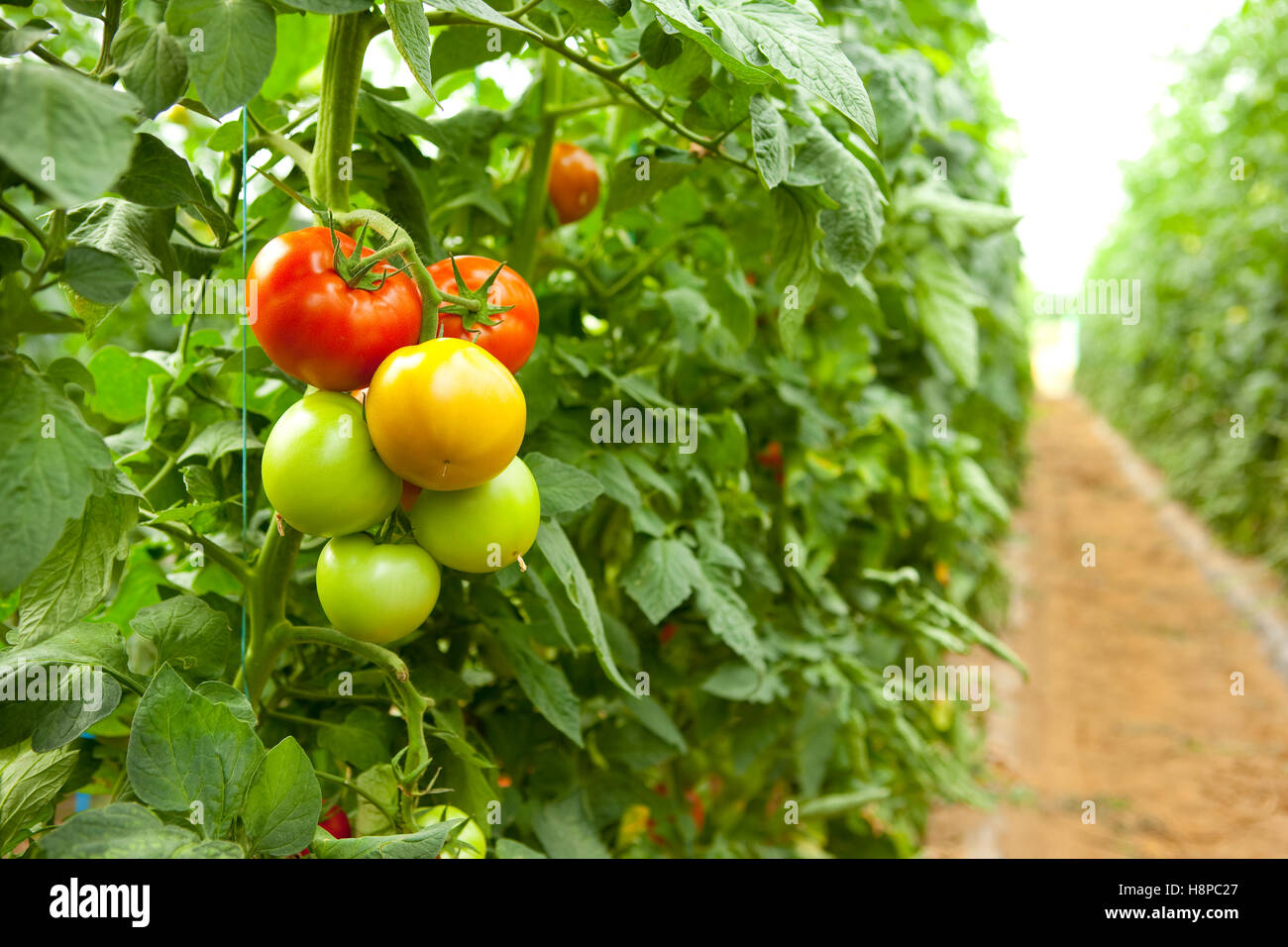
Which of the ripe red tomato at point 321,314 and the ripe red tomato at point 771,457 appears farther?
the ripe red tomato at point 771,457

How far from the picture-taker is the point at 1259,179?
5.64m

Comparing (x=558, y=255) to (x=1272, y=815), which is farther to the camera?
(x=1272, y=815)

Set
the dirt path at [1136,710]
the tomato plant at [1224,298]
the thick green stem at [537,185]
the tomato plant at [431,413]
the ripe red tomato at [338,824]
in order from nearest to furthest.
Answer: the tomato plant at [431,413], the ripe red tomato at [338,824], the thick green stem at [537,185], the dirt path at [1136,710], the tomato plant at [1224,298]

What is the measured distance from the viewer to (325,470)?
2.14ft

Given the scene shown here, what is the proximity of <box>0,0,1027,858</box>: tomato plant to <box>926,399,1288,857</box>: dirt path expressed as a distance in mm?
1697

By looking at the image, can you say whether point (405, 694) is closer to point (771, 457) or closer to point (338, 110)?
point (338, 110)

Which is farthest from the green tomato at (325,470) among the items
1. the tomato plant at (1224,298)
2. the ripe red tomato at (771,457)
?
the tomato plant at (1224,298)

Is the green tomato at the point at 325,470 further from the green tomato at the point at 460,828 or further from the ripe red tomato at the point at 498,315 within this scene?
the green tomato at the point at 460,828

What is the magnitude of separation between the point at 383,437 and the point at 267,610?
242 mm

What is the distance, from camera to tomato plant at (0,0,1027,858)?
62 cm

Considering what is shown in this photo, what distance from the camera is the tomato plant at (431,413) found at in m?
0.62
